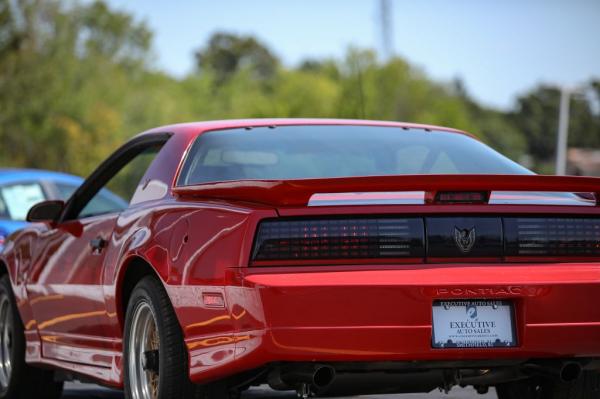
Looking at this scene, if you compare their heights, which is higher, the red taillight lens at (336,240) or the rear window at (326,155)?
the rear window at (326,155)

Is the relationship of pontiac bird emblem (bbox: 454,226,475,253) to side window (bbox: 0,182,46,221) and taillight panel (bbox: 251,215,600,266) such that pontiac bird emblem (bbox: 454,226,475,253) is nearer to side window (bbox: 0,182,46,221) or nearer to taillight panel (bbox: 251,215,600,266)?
taillight panel (bbox: 251,215,600,266)

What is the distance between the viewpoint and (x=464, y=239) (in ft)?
17.1

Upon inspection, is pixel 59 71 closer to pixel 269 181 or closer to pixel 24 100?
pixel 24 100

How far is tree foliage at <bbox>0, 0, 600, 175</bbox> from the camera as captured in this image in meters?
66.6

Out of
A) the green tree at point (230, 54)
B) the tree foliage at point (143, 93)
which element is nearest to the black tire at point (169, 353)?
the tree foliage at point (143, 93)

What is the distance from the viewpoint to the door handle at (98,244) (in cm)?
664

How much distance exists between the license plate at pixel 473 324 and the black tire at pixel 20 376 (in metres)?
3.56

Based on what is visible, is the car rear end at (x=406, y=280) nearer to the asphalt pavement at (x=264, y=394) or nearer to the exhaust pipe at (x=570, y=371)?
the exhaust pipe at (x=570, y=371)

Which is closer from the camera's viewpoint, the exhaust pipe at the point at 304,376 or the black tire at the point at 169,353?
the exhaust pipe at the point at 304,376

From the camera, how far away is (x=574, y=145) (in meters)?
158

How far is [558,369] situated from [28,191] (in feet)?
33.7

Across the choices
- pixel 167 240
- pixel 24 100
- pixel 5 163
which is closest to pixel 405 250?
pixel 167 240

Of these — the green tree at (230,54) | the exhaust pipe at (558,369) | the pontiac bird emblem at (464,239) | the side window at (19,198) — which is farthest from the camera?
the green tree at (230,54)

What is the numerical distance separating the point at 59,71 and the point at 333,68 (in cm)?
5629
